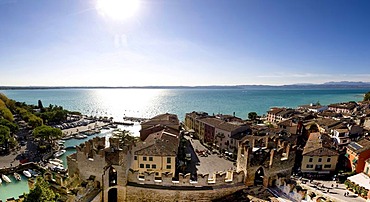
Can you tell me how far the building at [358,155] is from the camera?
121 ft

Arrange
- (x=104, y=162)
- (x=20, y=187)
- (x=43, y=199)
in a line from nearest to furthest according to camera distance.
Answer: (x=43, y=199), (x=104, y=162), (x=20, y=187)

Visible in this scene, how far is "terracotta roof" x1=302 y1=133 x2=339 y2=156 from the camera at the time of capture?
1526 inches

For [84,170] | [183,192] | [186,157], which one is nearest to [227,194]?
[183,192]

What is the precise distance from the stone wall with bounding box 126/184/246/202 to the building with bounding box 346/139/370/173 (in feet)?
115

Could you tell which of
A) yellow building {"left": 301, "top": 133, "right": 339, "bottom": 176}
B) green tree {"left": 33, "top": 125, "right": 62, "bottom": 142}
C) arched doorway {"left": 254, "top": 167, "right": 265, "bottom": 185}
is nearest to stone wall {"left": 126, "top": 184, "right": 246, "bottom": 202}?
arched doorway {"left": 254, "top": 167, "right": 265, "bottom": 185}

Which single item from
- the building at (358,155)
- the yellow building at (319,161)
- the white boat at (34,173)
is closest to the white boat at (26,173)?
the white boat at (34,173)

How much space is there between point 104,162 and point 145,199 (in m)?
3.39

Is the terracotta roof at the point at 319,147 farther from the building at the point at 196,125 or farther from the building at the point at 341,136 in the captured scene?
the building at the point at 196,125

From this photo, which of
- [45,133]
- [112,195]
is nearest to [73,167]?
[112,195]

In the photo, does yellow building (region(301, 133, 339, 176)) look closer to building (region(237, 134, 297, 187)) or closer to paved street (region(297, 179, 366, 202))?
paved street (region(297, 179, 366, 202))

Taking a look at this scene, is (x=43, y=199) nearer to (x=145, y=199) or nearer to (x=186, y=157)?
(x=145, y=199)

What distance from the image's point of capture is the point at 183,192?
44.2 ft

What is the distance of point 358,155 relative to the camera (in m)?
36.8

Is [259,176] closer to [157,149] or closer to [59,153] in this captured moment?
[157,149]
